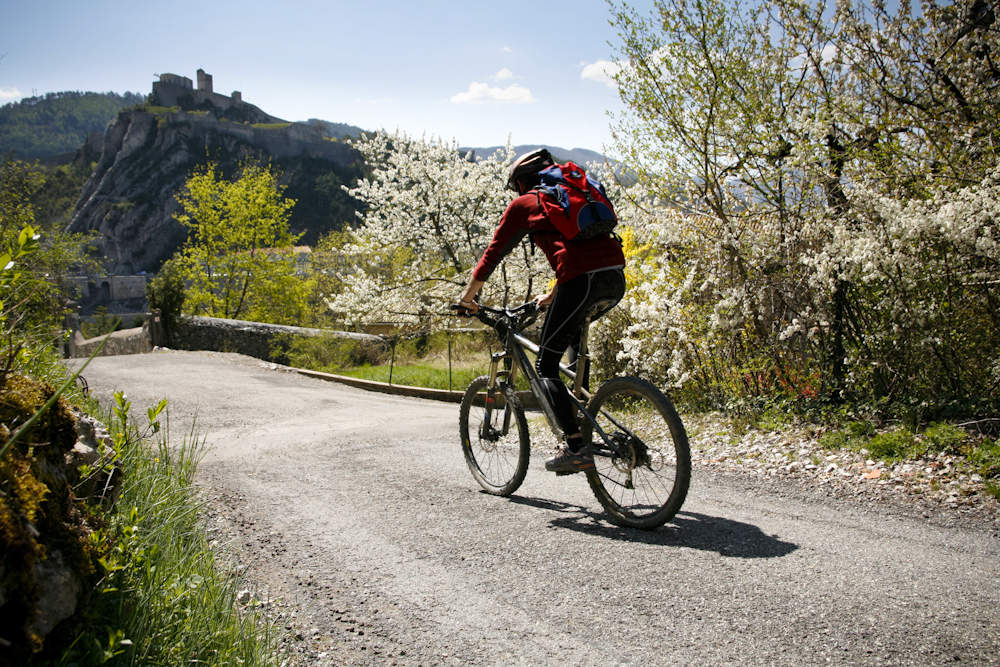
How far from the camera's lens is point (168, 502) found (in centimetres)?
307

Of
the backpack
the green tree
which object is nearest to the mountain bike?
the backpack

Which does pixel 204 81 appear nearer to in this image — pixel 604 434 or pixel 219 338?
pixel 219 338

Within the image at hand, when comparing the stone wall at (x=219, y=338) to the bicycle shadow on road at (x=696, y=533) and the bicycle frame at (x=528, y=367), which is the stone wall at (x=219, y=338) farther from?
the bicycle shadow on road at (x=696, y=533)

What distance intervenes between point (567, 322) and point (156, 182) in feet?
455

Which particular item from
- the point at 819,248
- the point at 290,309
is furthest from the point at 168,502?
the point at 290,309

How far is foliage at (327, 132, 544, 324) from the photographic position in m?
14.9

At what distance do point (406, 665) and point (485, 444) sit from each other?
2.28 meters

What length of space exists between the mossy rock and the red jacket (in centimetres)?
213

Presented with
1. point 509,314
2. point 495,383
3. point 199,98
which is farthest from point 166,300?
point 199,98

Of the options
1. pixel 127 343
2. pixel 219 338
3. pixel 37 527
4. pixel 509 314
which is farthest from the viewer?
pixel 127 343

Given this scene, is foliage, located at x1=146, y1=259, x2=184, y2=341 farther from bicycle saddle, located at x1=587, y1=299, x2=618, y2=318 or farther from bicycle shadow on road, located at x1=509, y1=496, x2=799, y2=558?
bicycle saddle, located at x1=587, y1=299, x2=618, y2=318

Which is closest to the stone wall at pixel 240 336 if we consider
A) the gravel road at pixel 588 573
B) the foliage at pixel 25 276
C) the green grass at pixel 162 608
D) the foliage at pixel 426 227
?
the foliage at pixel 426 227

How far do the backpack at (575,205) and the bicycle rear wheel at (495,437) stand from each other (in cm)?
131

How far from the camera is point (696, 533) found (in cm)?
324
